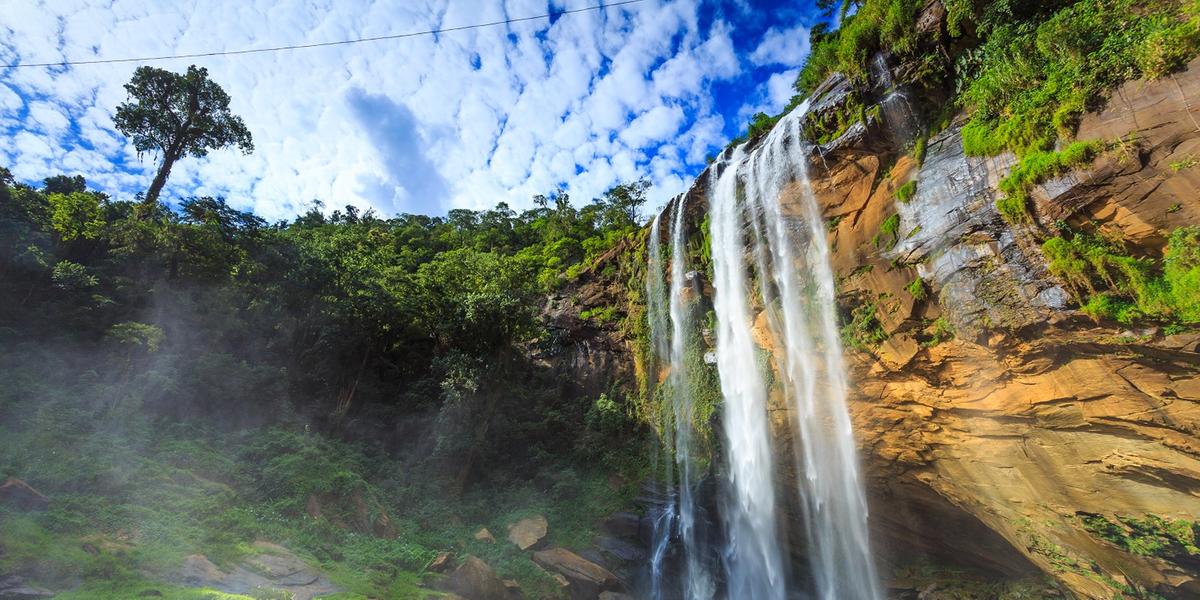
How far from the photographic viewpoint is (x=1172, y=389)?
8.03m

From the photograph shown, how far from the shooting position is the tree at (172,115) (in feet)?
70.8

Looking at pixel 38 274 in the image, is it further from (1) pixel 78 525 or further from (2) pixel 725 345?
(2) pixel 725 345

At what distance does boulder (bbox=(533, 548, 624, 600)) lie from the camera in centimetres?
1336

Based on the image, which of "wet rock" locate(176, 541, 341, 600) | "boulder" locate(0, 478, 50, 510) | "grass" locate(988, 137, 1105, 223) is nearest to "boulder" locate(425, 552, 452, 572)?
"wet rock" locate(176, 541, 341, 600)

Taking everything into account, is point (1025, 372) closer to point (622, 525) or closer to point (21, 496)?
point (622, 525)

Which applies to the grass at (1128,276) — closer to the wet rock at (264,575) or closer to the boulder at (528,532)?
the boulder at (528,532)

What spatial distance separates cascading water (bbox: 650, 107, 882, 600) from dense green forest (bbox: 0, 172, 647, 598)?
484cm

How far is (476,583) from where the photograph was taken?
1185cm

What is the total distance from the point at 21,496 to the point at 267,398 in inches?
394

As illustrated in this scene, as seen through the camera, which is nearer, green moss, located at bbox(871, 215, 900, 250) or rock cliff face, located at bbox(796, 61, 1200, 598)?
rock cliff face, located at bbox(796, 61, 1200, 598)

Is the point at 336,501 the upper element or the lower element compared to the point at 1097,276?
lower

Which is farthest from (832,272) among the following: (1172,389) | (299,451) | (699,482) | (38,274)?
(38,274)

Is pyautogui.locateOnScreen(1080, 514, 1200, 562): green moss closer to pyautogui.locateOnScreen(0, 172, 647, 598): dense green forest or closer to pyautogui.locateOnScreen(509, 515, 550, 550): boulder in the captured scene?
pyautogui.locateOnScreen(0, 172, 647, 598): dense green forest

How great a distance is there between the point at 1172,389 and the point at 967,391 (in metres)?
3.00
